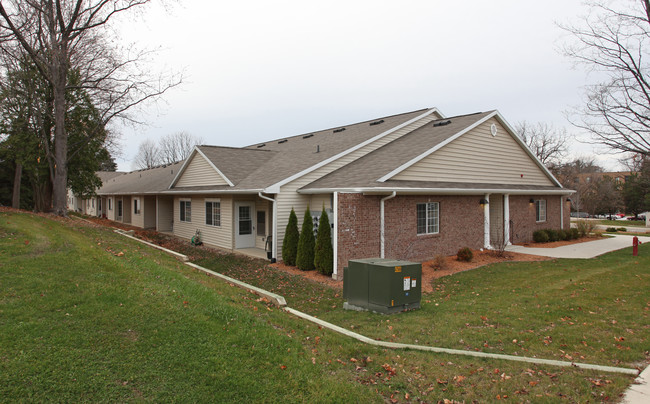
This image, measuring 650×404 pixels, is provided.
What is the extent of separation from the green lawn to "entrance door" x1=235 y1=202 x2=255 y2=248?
289 inches

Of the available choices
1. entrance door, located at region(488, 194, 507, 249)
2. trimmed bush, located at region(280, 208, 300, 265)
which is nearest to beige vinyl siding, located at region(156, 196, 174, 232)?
trimmed bush, located at region(280, 208, 300, 265)

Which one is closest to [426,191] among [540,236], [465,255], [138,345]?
[465,255]

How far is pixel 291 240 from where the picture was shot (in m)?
13.0

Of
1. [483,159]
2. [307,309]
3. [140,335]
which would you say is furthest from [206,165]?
[140,335]

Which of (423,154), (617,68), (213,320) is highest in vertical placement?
(617,68)

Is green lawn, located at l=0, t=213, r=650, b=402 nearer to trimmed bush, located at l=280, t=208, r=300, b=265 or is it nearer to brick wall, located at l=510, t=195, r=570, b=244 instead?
trimmed bush, located at l=280, t=208, r=300, b=265

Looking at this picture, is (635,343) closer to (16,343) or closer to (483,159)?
(16,343)

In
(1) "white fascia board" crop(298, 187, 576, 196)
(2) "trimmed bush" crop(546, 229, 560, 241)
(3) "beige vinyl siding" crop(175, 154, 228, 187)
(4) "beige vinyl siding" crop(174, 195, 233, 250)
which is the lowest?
(2) "trimmed bush" crop(546, 229, 560, 241)

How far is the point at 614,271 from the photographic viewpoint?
11.3 m

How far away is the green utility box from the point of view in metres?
7.59

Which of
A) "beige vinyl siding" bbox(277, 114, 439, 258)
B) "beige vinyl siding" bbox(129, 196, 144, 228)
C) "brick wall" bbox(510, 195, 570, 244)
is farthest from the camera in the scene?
"beige vinyl siding" bbox(129, 196, 144, 228)

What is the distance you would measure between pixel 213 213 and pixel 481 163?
39.7 feet

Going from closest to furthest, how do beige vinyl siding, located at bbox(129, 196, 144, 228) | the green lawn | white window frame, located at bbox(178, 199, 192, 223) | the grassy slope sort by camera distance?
the grassy slope < the green lawn < white window frame, located at bbox(178, 199, 192, 223) < beige vinyl siding, located at bbox(129, 196, 144, 228)

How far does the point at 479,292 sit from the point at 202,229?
43.0 ft
